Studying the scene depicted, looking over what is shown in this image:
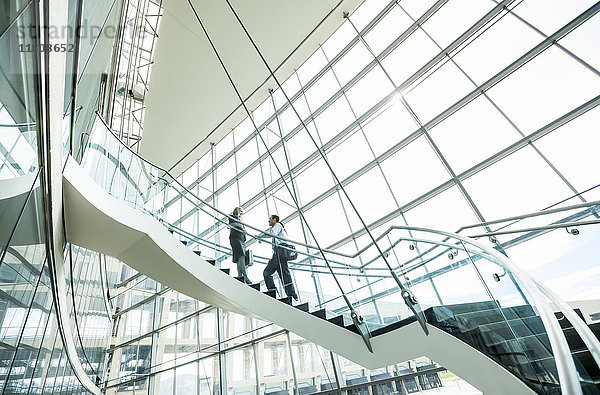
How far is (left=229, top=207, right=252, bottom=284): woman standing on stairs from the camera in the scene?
5.30 m

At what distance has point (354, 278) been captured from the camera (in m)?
4.61

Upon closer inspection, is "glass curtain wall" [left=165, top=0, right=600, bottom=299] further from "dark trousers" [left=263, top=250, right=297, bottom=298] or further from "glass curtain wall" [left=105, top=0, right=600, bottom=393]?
"dark trousers" [left=263, top=250, right=297, bottom=298]

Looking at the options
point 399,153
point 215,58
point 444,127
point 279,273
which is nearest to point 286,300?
point 279,273

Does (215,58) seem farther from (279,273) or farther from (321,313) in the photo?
(321,313)

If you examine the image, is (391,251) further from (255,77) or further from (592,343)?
(255,77)

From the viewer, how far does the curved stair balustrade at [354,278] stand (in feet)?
9.30

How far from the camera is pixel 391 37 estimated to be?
30.9 feet

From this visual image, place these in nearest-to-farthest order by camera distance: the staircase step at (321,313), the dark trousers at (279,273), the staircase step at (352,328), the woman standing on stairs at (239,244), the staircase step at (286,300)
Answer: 1. the staircase step at (352,328)
2. the staircase step at (321,313)
3. the staircase step at (286,300)
4. the dark trousers at (279,273)
5. the woman standing on stairs at (239,244)

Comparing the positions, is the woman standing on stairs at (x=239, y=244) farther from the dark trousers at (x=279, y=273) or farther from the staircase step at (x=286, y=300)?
the staircase step at (x=286, y=300)

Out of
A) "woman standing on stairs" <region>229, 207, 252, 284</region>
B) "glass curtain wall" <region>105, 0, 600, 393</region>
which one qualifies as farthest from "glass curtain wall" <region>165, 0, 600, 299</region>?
"woman standing on stairs" <region>229, 207, 252, 284</region>

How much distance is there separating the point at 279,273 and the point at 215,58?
887 cm

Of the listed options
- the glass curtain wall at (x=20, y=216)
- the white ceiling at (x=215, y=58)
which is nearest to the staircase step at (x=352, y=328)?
the glass curtain wall at (x=20, y=216)

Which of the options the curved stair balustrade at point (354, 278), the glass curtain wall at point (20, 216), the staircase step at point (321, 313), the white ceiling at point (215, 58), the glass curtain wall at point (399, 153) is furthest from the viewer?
the white ceiling at point (215, 58)

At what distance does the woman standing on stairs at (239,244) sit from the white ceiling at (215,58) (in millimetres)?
7650
